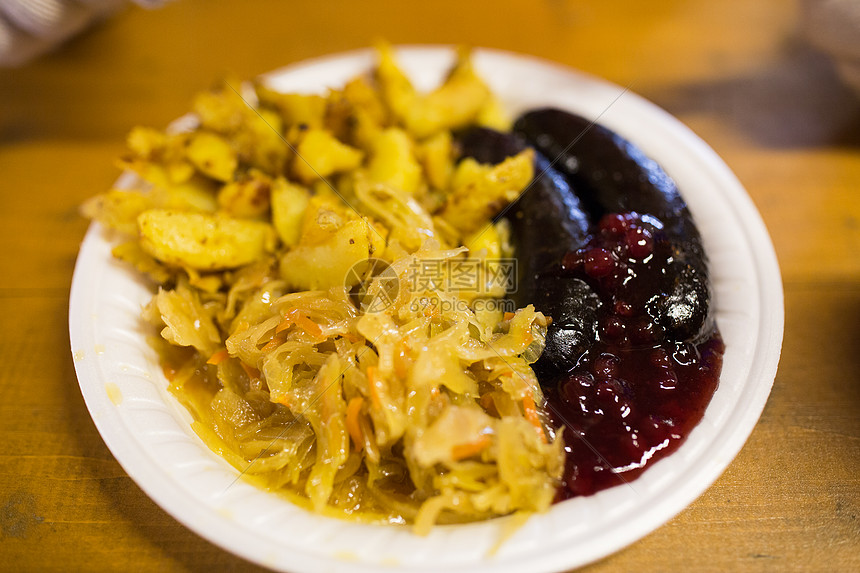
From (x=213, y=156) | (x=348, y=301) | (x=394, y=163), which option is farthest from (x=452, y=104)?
(x=348, y=301)

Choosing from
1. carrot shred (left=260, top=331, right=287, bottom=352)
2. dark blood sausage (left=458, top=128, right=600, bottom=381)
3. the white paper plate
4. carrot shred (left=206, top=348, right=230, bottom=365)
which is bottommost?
carrot shred (left=206, top=348, right=230, bottom=365)

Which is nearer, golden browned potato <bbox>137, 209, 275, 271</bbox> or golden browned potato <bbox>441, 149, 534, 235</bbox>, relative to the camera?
golden browned potato <bbox>137, 209, 275, 271</bbox>

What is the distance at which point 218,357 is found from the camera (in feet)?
6.18

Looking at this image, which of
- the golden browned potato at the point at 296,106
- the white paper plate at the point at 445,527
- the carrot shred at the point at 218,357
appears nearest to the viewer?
the white paper plate at the point at 445,527

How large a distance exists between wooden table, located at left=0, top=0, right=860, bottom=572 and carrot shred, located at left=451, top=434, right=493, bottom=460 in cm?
48

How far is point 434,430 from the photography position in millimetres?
1468

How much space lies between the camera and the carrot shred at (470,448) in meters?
1.45

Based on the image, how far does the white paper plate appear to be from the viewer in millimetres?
1390

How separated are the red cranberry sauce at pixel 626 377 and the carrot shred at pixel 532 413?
77 mm

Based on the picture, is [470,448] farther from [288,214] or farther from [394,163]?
[394,163]

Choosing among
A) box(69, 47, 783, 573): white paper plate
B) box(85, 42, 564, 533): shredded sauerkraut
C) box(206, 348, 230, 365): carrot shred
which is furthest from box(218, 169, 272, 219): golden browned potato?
box(206, 348, 230, 365): carrot shred

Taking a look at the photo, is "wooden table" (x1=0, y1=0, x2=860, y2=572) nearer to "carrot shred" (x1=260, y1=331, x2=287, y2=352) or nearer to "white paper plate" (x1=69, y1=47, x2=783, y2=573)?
"white paper plate" (x1=69, y1=47, x2=783, y2=573)

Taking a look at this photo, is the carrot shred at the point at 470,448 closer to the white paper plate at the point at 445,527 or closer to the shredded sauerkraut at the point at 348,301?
→ the shredded sauerkraut at the point at 348,301

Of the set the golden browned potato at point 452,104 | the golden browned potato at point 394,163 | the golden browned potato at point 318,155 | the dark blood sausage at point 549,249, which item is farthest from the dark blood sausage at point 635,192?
the golden browned potato at point 318,155
